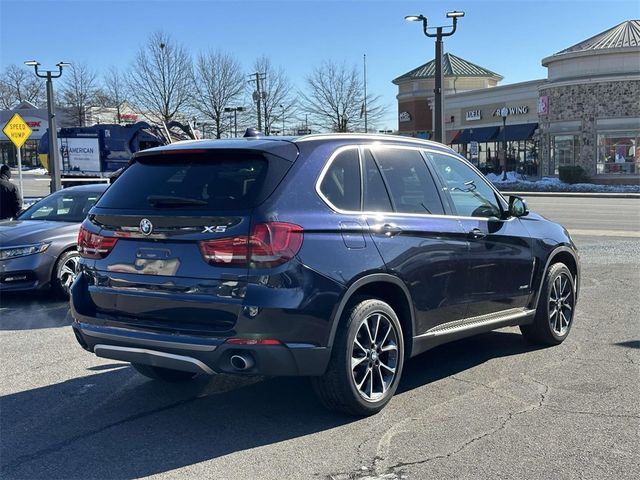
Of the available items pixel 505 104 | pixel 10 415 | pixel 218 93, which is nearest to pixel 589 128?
pixel 505 104

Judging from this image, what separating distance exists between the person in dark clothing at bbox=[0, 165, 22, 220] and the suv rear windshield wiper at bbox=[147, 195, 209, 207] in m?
7.89

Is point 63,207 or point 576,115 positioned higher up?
point 576,115

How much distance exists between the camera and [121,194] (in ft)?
15.4

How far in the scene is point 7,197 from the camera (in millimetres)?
11328

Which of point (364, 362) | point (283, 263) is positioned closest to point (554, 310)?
point (364, 362)

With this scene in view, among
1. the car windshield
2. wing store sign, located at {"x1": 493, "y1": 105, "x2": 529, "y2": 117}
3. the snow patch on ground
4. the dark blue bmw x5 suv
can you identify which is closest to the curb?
the snow patch on ground

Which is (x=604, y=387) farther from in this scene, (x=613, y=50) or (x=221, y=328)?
(x=613, y=50)

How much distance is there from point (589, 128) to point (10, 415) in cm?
4078

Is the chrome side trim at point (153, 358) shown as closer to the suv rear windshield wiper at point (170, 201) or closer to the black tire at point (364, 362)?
the black tire at point (364, 362)

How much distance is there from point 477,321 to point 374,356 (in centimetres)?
128

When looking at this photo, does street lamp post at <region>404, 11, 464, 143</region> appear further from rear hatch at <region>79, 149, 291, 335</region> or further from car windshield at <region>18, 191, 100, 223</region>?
rear hatch at <region>79, 149, 291, 335</region>

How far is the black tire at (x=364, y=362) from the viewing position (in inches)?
172

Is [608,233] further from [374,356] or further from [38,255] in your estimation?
[374,356]

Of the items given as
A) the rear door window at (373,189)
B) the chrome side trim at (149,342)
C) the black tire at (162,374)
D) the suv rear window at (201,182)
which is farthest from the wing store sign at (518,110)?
the chrome side trim at (149,342)
